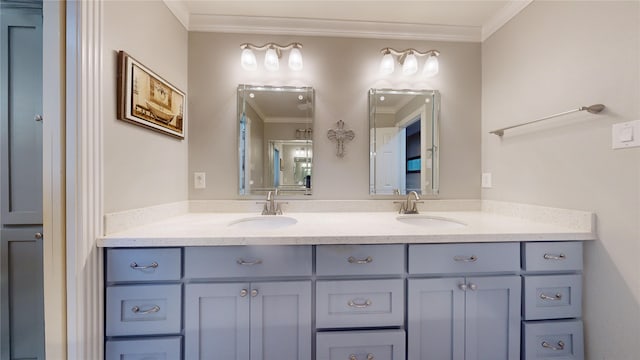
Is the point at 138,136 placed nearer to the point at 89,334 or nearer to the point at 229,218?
the point at 229,218

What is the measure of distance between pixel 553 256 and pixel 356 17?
1776 mm

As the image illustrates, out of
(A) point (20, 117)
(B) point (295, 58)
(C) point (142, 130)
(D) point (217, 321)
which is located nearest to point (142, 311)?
(D) point (217, 321)

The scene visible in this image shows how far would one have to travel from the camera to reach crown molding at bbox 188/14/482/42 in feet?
5.39

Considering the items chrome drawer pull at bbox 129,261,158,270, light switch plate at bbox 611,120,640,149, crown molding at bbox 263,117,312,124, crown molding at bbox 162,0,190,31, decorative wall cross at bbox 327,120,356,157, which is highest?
crown molding at bbox 162,0,190,31

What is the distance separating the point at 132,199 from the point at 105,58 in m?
0.63

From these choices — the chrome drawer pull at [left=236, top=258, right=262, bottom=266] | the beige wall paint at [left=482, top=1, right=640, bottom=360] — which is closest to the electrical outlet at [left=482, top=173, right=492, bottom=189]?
the beige wall paint at [left=482, top=1, right=640, bottom=360]

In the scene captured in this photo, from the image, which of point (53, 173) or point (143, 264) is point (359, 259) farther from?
point (53, 173)

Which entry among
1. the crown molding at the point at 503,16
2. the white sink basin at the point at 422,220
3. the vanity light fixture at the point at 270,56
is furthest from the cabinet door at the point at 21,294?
the crown molding at the point at 503,16

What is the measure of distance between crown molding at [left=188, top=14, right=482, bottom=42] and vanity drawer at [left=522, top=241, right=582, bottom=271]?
1.49 m

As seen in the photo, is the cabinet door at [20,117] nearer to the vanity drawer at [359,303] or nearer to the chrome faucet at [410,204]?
the vanity drawer at [359,303]

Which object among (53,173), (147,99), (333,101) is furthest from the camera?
(333,101)

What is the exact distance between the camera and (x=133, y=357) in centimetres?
A: 101

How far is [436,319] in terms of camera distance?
3.55ft

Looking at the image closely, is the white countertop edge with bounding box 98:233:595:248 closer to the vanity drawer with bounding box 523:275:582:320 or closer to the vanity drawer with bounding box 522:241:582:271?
the vanity drawer with bounding box 522:241:582:271
